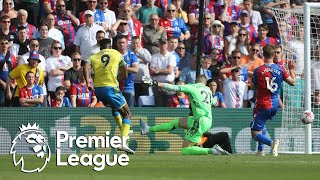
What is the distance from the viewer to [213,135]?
1959 cm

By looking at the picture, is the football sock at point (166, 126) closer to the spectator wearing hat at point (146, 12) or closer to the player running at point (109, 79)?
the player running at point (109, 79)

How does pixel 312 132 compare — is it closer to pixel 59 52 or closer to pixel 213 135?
pixel 213 135

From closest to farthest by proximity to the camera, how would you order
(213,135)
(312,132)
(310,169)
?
(310,169) < (213,135) < (312,132)

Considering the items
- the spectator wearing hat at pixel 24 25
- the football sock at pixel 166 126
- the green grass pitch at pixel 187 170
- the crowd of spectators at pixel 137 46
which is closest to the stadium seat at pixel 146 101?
the crowd of spectators at pixel 137 46

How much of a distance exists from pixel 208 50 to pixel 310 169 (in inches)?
340

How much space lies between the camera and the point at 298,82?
20.6 metres

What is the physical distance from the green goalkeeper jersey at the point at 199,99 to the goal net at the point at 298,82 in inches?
87.7

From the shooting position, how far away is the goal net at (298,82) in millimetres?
20203

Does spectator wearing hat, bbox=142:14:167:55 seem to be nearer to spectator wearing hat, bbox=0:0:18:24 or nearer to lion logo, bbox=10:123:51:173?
spectator wearing hat, bbox=0:0:18:24

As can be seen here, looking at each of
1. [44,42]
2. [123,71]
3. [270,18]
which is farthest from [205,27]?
[123,71]

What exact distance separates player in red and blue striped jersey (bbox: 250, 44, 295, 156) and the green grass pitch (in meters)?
1.82

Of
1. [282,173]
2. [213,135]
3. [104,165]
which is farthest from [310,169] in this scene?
[213,135]

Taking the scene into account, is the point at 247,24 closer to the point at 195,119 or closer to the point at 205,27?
the point at 205,27

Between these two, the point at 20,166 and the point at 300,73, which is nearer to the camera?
the point at 20,166
